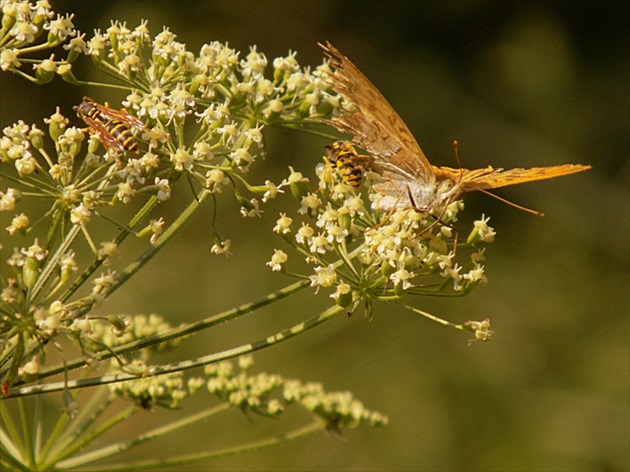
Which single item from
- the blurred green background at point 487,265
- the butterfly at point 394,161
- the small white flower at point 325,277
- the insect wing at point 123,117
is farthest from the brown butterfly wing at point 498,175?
the blurred green background at point 487,265

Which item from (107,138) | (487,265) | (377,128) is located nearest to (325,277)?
(377,128)

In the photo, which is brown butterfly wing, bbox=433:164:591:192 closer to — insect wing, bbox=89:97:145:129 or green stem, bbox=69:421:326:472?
insect wing, bbox=89:97:145:129

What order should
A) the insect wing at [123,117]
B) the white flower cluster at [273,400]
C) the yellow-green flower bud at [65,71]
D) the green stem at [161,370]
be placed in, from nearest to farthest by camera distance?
1. the green stem at [161,370]
2. the insect wing at [123,117]
3. the yellow-green flower bud at [65,71]
4. the white flower cluster at [273,400]

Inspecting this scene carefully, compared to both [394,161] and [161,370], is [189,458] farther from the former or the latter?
[394,161]

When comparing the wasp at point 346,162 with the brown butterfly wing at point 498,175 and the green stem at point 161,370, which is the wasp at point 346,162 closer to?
the brown butterfly wing at point 498,175

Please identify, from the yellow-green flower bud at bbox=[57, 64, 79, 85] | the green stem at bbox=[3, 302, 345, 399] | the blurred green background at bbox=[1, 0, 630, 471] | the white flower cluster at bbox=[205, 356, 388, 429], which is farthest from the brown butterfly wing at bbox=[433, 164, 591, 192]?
the blurred green background at bbox=[1, 0, 630, 471]

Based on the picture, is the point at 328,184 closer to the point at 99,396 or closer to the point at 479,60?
the point at 99,396

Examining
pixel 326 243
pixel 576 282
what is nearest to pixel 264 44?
pixel 576 282
